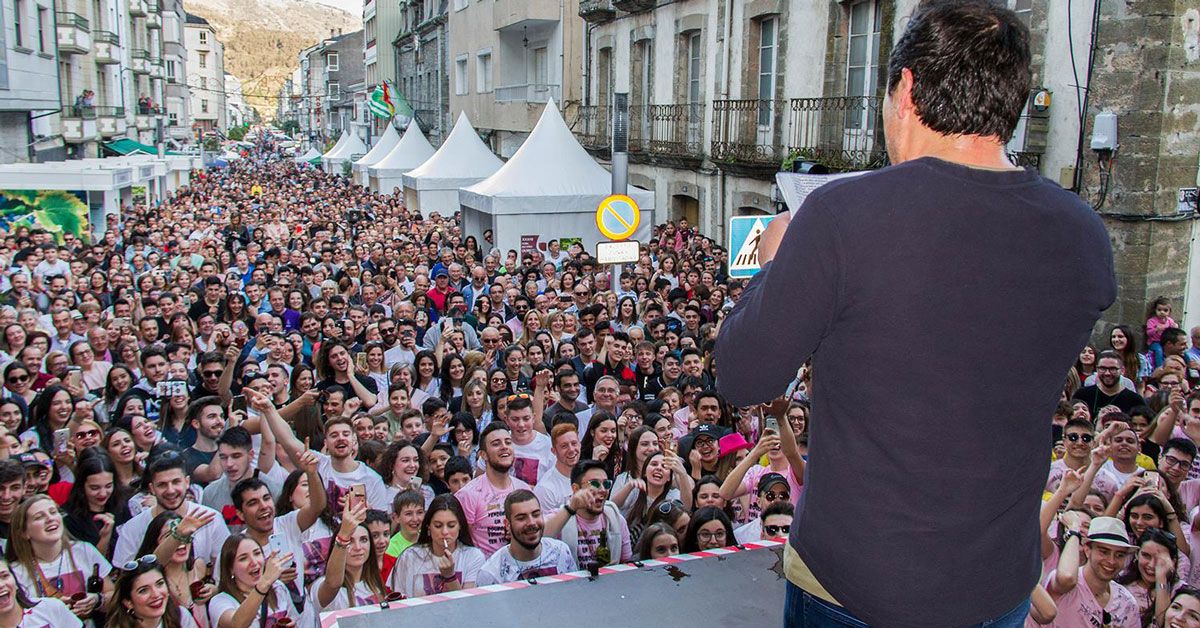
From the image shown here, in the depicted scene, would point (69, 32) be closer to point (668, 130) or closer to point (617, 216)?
point (668, 130)

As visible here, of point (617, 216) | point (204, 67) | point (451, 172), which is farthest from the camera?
point (204, 67)

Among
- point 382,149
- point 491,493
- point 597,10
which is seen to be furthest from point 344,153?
point 491,493

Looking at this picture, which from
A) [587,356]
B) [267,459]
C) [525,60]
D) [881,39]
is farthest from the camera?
[525,60]

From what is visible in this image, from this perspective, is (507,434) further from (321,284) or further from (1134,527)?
(321,284)

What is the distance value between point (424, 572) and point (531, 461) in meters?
1.72

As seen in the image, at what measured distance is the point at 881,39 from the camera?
12727mm

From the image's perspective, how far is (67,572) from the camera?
14.9 feet

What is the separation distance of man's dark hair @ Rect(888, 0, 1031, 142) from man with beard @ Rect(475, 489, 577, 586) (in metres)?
3.54

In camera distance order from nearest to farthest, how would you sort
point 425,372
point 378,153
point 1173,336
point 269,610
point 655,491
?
point 269,610
point 655,491
point 425,372
point 1173,336
point 378,153

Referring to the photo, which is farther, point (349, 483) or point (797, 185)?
point (349, 483)

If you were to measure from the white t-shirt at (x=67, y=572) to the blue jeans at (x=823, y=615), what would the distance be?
3.95 meters

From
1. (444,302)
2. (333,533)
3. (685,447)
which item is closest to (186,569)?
(333,533)

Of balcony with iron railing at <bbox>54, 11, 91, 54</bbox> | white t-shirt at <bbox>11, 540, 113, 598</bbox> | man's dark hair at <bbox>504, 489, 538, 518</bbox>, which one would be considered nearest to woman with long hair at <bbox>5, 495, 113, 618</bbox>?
white t-shirt at <bbox>11, 540, 113, 598</bbox>

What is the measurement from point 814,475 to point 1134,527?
4124 mm
